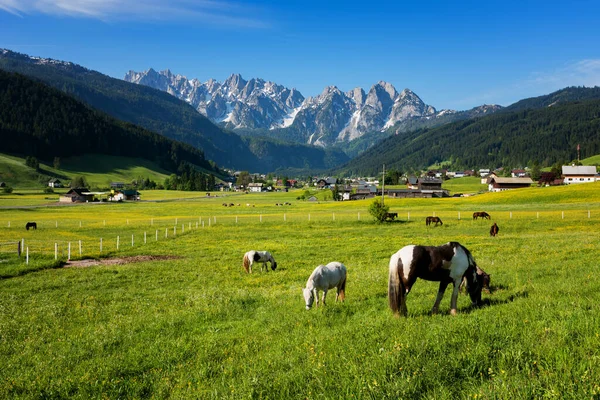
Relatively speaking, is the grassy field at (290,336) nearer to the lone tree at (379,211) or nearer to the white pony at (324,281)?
the white pony at (324,281)

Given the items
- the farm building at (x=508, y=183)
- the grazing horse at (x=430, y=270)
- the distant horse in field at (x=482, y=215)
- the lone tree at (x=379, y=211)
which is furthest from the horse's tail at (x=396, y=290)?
the farm building at (x=508, y=183)

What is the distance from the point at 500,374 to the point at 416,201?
10615 cm

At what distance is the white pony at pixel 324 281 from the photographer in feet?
48.1

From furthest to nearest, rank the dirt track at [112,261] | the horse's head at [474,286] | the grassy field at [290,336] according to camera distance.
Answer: the dirt track at [112,261], the horse's head at [474,286], the grassy field at [290,336]

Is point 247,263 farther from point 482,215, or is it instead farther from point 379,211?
point 482,215

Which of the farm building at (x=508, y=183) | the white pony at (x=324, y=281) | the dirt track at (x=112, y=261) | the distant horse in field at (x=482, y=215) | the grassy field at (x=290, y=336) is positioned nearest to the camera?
the grassy field at (x=290, y=336)

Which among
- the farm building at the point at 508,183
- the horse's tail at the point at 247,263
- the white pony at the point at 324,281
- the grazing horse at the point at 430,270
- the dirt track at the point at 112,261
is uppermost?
the farm building at the point at 508,183

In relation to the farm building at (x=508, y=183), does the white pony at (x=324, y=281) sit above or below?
below

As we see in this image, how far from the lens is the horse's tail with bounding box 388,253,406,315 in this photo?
11852 millimetres

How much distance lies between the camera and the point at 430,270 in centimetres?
1219

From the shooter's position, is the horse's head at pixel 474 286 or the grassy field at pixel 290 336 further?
the horse's head at pixel 474 286

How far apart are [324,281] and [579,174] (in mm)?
196788

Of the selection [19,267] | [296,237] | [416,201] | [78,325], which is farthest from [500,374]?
[416,201]

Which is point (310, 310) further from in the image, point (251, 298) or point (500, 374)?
point (500, 374)
